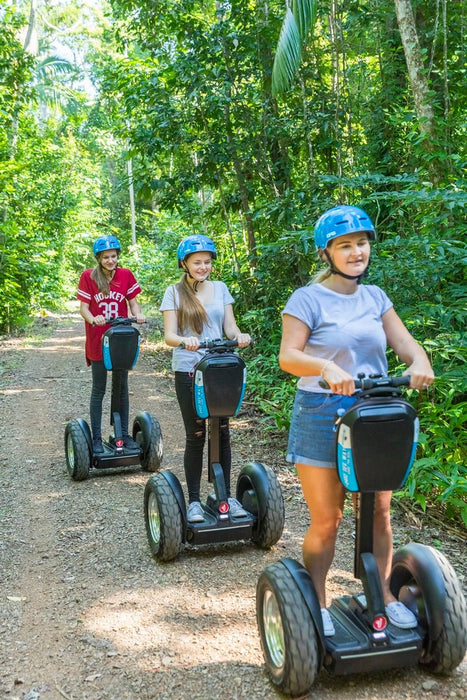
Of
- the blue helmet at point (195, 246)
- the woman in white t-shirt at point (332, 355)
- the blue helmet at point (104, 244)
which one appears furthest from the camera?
the blue helmet at point (104, 244)

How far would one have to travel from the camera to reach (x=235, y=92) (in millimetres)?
9266

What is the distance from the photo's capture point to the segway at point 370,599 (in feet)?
7.86

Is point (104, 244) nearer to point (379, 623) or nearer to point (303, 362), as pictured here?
point (303, 362)

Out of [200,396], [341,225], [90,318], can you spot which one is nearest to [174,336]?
[200,396]

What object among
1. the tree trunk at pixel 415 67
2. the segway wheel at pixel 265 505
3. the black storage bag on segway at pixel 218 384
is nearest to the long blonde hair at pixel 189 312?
the black storage bag on segway at pixel 218 384

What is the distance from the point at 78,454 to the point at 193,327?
205 centimetres

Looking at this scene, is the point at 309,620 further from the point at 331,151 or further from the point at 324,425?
the point at 331,151

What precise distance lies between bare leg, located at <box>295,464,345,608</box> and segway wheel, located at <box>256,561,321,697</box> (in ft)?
0.48

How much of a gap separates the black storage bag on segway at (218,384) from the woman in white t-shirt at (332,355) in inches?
46.0

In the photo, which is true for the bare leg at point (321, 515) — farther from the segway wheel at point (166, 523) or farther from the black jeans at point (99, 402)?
the black jeans at point (99, 402)

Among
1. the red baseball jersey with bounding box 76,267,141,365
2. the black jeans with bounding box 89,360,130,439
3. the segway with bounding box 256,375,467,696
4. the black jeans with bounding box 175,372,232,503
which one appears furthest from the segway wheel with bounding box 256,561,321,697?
the red baseball jersey with bounding box 76,267,141,365

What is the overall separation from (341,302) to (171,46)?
8.90 m

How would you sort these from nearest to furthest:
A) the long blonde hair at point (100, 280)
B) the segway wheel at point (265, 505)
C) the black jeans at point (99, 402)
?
the segway wheel at point (265, 505) → the long blonde hair at point (100, 280) → the black jeans at point (99, 402)

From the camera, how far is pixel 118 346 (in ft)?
18.5
